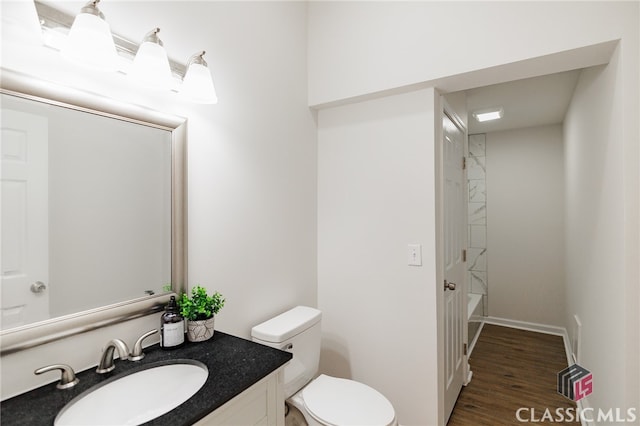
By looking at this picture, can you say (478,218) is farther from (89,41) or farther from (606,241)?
(89,41)

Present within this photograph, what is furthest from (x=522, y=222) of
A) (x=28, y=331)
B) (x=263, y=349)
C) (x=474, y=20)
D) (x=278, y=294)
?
(x=28, y=331)

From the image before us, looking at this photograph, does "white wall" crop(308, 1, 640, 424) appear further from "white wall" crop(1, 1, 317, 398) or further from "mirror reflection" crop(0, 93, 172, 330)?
"mirror reflection" crop(0, 93, 172, 330)

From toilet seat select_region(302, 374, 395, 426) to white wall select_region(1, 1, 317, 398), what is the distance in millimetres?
458

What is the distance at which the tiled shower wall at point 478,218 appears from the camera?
416 centimetres

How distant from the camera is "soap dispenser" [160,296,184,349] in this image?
121cm

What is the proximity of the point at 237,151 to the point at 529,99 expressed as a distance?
9.11 ft

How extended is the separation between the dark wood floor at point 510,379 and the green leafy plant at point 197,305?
182 centimetres

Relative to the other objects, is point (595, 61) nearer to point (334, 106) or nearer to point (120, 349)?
point (334, 106)

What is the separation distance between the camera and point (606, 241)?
1638 millimetres

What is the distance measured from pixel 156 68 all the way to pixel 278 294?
4.21ft

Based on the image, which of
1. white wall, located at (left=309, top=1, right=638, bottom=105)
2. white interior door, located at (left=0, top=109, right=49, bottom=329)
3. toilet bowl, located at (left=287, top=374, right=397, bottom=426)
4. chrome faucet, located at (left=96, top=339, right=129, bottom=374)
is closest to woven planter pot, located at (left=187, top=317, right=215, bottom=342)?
chrome faucet, located at (left=96, top=339, right=129, bottom=374)

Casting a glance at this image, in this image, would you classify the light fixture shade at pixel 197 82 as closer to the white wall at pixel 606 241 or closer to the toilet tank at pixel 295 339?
the toilet tank at pixel 295 339

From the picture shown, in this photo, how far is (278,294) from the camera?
190 centimetres

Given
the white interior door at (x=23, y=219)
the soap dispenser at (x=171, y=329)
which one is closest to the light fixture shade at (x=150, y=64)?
the white interior door at (x=23, y=219)
